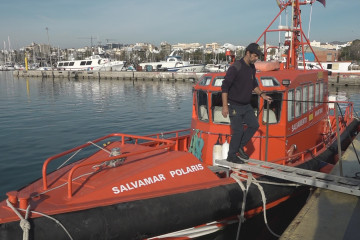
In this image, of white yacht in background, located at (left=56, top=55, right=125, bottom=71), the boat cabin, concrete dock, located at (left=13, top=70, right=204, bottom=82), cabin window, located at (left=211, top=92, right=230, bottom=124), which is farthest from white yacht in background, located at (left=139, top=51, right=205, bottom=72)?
cabin window, located at (left=211, top=92, right=230, bottom=124)

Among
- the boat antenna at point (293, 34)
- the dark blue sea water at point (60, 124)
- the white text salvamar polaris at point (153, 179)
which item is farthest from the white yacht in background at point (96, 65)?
the white text salvamar polaris at point (153, 179)

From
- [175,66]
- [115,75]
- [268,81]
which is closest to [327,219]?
[268,81]

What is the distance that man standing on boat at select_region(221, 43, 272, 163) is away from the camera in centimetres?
491

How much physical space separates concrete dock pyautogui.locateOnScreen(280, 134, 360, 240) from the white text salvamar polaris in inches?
65.3

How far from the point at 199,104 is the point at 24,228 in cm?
449

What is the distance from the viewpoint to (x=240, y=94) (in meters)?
5.05

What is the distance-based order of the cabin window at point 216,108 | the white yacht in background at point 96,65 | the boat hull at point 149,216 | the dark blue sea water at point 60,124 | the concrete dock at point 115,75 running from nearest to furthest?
the boat hull at point 149,216, the cabin window at point 216,108, the dark blue sea water at point 60,124, the concrete dock at point 115,75, the white yacht in background at point 96,65

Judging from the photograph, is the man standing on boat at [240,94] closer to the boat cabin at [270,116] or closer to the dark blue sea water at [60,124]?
the boat cabin at [270,116]

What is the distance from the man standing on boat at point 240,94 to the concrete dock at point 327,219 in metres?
1.39

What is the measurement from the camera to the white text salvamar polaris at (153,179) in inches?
167

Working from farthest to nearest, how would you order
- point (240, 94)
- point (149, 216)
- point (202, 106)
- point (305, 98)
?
point (305, 98)
point (202, 106)
point (240, 94)
point (149, 216)

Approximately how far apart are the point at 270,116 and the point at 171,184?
2798 millimetres

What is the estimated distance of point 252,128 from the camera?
5.28 meters

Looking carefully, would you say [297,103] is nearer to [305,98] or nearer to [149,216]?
[305,98]
